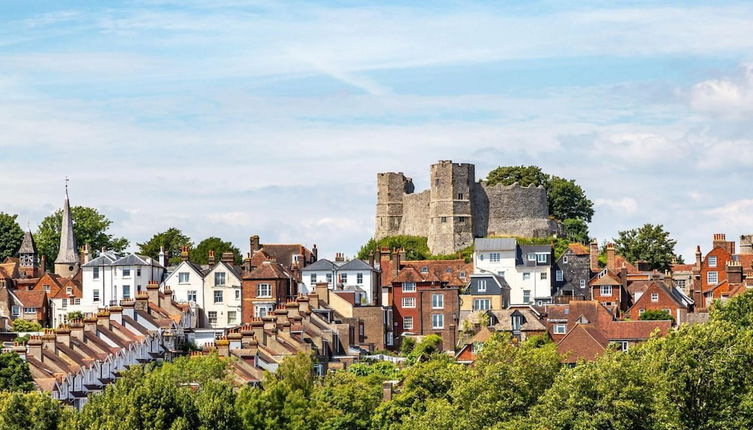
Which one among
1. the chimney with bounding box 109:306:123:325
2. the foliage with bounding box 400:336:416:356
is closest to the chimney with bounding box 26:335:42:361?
the chimney with bounding box 109:306:123:325

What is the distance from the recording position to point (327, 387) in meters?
82.4

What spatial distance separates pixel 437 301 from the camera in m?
113

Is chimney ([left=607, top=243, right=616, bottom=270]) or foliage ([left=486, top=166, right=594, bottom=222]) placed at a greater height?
foliage ([left=486, top=166, right=594, bottom=222])

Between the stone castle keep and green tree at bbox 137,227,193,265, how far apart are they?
66.2 ft

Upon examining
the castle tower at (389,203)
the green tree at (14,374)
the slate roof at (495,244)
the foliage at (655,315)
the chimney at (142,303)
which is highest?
the castle tower at (389,203)

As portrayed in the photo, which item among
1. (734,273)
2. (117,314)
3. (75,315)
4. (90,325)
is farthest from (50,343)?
(734,273)

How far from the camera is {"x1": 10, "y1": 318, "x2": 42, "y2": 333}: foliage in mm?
112688

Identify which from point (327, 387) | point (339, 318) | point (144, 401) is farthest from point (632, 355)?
point (339, 318)

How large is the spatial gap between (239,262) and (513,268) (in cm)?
2266

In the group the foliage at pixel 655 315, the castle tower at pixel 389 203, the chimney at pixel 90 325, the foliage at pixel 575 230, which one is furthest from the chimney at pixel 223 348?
the foliage at pixel 575 230

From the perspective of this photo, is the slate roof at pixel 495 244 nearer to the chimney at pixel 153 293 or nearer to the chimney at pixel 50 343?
the chimney at pixel 153 293

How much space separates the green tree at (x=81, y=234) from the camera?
147625 mm

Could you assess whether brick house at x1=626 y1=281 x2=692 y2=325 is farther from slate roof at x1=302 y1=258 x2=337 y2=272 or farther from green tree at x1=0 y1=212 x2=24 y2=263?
green tree at x1=0 y1=212 x2=24 y2=263

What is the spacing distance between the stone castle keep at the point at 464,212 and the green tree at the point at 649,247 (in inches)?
581
